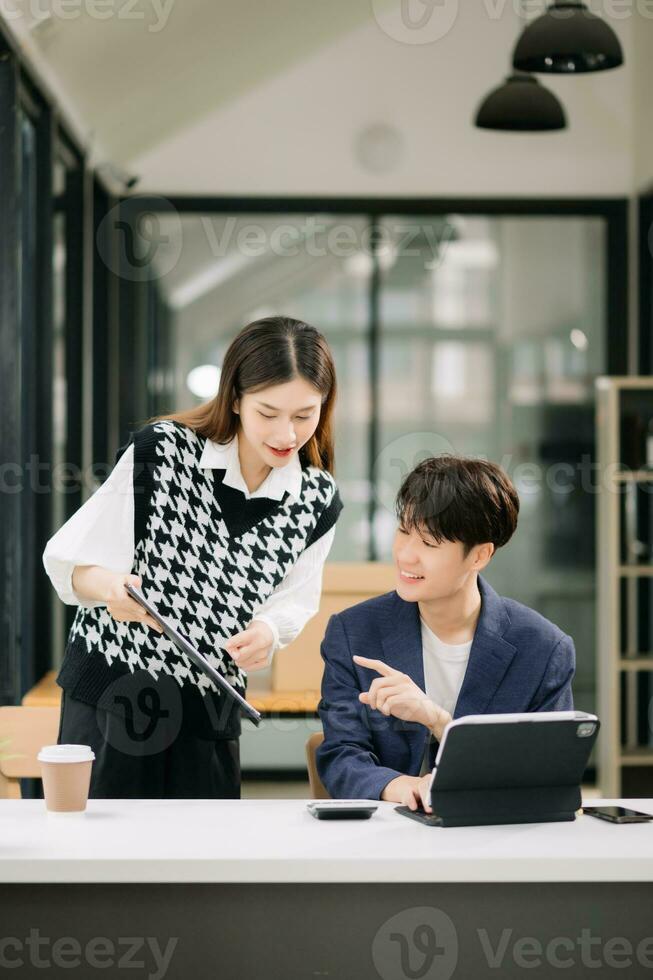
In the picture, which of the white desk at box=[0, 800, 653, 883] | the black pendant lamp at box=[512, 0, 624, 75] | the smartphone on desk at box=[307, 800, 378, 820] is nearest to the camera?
the white desk at box=[0, 800, 653, 883]

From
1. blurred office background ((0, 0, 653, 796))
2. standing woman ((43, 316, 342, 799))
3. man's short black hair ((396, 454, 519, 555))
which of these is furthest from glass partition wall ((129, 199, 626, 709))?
man's short black hair ((396, 454, 519, 555))

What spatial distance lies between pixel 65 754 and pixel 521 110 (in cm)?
327

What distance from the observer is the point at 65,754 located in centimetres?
173

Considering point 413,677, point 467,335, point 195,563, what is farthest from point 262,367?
point 467,335

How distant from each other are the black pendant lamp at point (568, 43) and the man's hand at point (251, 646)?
6.98 feet

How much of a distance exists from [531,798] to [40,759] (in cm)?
68

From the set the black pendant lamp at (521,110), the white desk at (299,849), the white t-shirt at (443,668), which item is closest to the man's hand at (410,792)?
the white desk at (299,849)

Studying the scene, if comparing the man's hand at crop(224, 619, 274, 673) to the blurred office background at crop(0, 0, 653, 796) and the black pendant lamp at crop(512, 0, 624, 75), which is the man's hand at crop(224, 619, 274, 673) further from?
the blurred office background at crop(0, 0, 653, 796)

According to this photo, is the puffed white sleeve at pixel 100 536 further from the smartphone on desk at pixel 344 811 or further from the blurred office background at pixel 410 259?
the blurred office background at pixel 410 259

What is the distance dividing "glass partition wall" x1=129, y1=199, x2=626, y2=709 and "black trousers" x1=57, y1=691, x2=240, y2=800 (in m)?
3.35

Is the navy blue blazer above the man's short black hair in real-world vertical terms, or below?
below

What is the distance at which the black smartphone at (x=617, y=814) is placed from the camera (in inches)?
67.3

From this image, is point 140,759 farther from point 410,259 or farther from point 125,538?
point 410,259

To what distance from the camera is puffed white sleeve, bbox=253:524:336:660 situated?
2.14 metres
